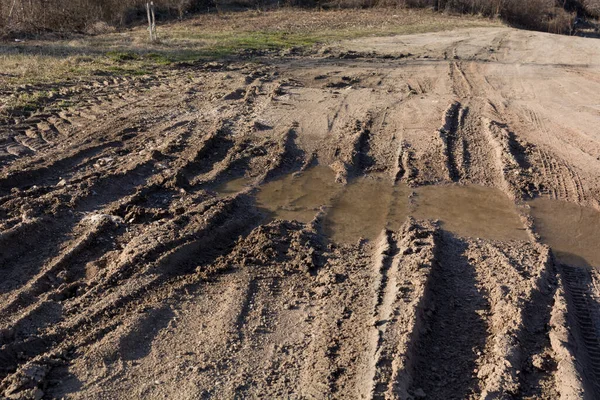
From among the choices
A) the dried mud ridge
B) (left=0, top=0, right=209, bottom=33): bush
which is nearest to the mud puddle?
the dried mud ridge

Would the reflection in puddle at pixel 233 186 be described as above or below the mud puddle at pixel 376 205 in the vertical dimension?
above

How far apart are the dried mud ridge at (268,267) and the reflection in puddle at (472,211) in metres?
0.23

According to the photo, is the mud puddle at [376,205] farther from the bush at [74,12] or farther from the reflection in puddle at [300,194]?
the bush at [74,12]

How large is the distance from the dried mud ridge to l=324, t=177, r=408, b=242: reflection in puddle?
0.23m

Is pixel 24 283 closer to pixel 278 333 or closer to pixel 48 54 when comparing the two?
pixel 278 333

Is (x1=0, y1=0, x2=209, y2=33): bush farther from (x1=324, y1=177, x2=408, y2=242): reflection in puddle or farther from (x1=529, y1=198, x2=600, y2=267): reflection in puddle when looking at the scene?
(x1=529, y1=198, x2=600, y2=267): reflection in puddle

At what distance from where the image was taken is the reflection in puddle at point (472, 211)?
7.02 meters

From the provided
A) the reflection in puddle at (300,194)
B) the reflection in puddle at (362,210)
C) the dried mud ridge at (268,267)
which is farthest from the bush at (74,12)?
the reflection in puddle at (362,210)

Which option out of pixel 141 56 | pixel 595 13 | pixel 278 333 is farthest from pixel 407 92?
pixel 595 13

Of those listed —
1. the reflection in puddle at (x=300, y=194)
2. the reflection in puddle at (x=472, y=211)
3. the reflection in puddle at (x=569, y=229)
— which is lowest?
the reflection in puddle at (x=569, y=229)

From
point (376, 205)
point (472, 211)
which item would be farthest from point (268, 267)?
point (472, 211)

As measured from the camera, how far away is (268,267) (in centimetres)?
601

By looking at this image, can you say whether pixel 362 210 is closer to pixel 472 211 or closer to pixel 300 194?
pixel 300 194

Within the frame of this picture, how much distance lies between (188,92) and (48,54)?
5660 mm
